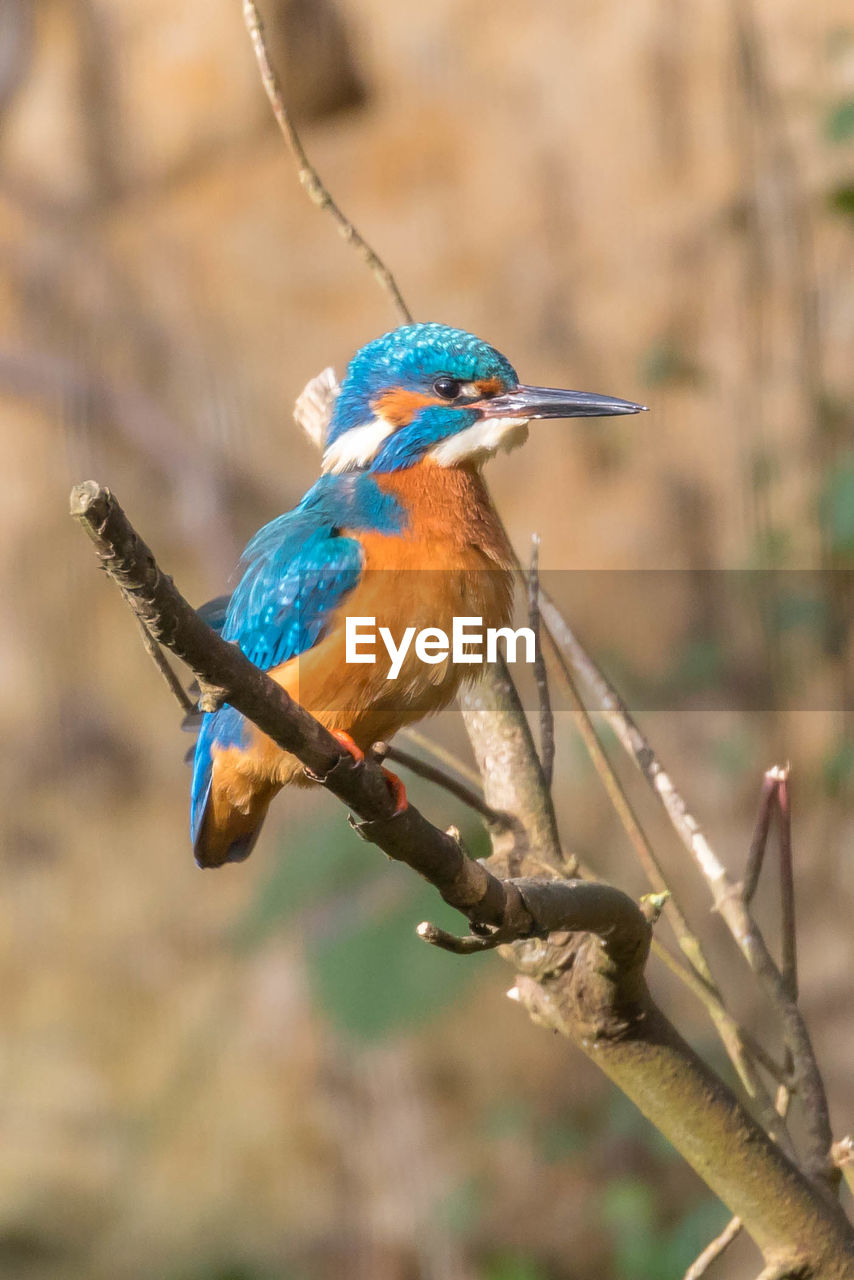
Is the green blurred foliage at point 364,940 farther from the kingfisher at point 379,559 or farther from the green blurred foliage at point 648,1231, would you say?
the green blurred foliage at point 648,1231

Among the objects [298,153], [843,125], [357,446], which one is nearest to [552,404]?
[357,446]

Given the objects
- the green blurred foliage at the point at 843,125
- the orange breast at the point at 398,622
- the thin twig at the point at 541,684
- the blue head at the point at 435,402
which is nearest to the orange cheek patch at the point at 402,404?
the blue head at the point at 435,402

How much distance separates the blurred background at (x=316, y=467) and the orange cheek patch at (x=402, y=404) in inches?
83.0

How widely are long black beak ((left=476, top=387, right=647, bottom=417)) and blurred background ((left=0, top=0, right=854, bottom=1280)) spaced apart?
7.13ft

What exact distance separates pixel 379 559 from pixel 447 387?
0.24 m

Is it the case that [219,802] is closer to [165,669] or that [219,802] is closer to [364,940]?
[165,669]

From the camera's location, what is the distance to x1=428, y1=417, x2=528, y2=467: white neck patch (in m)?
1.37

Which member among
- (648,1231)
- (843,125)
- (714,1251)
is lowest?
(648,1231)

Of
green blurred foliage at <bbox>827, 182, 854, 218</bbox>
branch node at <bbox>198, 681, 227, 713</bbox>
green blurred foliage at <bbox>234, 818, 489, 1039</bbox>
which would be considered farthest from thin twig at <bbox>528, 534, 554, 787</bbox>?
green blurred foliage at <bbox>827, 182, 854, 218</bbox>

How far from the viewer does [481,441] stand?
139 centimetres

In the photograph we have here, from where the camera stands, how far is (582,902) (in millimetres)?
Answer: 1007

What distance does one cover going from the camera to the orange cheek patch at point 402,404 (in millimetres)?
1436

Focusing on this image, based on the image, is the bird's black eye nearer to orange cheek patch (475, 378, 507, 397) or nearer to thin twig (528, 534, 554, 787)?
orange cheek patch (475, 378, 507, 397)

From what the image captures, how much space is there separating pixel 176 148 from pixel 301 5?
20.2 inches
